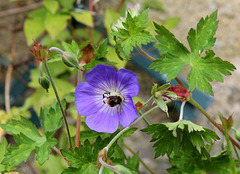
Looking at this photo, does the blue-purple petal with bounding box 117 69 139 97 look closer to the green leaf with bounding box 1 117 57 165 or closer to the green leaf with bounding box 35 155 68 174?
the green leaf with bounding box 1 117 57 165

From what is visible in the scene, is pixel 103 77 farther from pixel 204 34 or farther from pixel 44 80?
pixel 204 34

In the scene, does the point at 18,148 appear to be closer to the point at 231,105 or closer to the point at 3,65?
the point at 231,105

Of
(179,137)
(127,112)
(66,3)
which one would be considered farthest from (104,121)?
(66,3)

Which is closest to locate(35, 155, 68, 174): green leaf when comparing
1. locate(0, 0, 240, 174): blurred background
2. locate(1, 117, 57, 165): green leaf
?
Result: locate(0, 0, 240, 174): blurred background

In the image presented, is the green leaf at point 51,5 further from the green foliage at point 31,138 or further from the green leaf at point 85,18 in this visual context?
the green foliage at point 31,138

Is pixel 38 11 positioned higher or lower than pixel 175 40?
lower

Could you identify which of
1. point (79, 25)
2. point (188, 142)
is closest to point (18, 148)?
point (188, 142)
